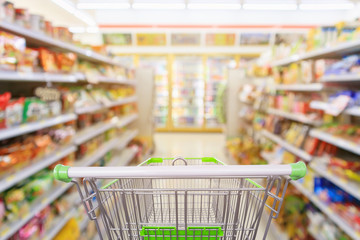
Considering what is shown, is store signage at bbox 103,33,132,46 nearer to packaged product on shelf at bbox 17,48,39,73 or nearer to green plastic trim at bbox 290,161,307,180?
packaged product on shelf at bbox 17,48,39,73

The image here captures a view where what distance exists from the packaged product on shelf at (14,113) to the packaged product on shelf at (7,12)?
0.54 m

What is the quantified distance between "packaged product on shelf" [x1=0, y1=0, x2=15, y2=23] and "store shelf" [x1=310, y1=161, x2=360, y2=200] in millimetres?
2671

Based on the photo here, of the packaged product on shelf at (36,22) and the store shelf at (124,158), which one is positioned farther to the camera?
the store shelf at (124,158)

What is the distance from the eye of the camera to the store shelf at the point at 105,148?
2.75 metres

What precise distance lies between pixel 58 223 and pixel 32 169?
0.63 meters

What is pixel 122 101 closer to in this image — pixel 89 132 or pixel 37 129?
pixel 89 132

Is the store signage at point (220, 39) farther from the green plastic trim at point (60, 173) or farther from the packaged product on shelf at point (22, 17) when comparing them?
the green plastic trim at point (60, 173)

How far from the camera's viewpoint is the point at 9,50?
1.55 m

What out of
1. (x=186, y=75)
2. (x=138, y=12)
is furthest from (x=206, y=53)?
(x=138, y=12)

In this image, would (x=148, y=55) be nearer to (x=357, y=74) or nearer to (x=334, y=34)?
(x=334, y=34)

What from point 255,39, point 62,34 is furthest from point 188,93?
point 62,34

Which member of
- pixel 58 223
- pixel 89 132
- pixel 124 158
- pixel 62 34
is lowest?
pixel 124 158

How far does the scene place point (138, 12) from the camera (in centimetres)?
700

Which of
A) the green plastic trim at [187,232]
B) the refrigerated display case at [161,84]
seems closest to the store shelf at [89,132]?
the green plastic trim at [187,232]
